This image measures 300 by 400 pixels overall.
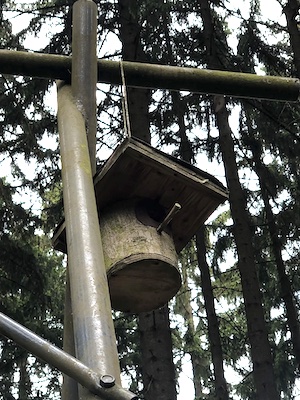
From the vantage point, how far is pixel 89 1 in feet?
9.39

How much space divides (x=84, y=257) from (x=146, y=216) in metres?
0.73

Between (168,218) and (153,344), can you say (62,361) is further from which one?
(153,344)

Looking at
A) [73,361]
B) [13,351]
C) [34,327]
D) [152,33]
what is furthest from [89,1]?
[13,351]

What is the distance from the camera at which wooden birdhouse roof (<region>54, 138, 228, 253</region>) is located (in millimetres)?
2408

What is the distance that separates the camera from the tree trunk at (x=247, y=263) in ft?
24.3

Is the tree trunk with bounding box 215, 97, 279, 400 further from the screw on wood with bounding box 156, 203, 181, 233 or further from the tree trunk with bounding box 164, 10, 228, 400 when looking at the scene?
the screw on wood with bounding box 156, 203, 181, 233

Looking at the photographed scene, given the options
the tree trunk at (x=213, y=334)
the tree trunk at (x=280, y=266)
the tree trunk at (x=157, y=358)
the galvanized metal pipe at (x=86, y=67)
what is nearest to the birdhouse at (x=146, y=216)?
the galvanized metal pipe at (x=86, y=67)

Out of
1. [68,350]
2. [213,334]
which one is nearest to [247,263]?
[213,334]

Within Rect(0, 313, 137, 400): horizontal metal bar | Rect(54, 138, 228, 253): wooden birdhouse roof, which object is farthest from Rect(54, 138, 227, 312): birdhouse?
Rect(0, 313, 137, 400): horizontal metal bar

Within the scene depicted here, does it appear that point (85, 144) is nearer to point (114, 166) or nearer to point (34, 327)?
point (114, 166)

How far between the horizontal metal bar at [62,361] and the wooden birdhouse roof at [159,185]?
0.90m

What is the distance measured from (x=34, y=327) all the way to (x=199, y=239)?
10.9 ft

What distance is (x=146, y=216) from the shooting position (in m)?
2.48

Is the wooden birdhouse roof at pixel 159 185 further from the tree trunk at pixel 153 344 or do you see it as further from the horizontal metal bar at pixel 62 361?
the tree trunk at pixel 153 344
